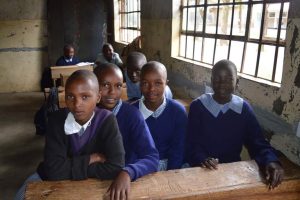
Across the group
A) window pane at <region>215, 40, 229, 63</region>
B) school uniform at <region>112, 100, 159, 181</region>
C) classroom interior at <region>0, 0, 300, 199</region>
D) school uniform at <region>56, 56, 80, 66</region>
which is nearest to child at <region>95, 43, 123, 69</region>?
classroom interior at <region>0, 0, 300, 199</region>

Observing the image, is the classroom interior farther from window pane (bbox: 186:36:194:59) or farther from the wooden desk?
the wooden desk

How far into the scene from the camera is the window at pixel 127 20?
5.34m

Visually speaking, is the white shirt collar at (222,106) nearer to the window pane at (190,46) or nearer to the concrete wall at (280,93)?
the concrete wall at (280,93)

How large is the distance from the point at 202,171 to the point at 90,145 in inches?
20.5

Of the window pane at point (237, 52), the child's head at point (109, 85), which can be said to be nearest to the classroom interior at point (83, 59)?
the window pane at point (237, 52)

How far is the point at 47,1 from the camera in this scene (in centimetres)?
650

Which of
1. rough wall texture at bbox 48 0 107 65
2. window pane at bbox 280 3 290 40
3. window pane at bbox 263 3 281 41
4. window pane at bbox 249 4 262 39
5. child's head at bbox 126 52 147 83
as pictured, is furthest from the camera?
rough wall texture at bbox 48 0 107 65

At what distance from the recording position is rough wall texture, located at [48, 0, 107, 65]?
6.59 m

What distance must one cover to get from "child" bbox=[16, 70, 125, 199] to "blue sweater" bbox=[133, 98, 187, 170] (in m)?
Answer: 0.49

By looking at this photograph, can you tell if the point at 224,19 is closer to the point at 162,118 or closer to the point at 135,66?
the point at 135,66

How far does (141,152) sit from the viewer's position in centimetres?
135

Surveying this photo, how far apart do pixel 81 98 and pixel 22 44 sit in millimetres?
6285

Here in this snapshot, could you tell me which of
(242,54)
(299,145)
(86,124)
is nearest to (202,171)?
(86,124)

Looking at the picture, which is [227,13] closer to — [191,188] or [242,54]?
[242,54]
